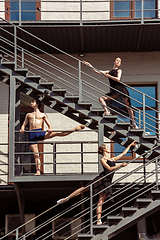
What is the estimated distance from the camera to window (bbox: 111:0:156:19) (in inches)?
568

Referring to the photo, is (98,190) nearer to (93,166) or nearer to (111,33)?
(93,166)

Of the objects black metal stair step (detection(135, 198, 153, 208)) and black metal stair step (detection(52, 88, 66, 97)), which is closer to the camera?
black metal stair step (detection(135, 198, 153, 208))

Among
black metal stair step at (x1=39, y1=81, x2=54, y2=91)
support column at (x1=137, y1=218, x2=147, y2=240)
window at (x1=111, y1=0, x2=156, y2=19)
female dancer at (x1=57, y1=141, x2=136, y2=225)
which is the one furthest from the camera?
window at (x1=111, y1=0, x2=156, y2=19)

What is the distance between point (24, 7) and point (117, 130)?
19.4ft

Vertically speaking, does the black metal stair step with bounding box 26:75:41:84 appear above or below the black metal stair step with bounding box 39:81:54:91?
above

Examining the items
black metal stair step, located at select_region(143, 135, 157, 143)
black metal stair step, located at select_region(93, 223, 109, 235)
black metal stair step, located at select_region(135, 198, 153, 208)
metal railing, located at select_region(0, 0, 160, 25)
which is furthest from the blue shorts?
metal railing, located at select_region(0, 0, 160, 25)

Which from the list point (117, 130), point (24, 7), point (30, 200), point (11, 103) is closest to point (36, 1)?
point (24, 7)

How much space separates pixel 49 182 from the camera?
462 inches

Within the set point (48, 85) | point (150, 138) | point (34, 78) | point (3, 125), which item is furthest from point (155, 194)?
point (3, 125)

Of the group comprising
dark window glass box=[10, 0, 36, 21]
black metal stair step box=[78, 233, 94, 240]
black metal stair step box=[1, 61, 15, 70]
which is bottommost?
black metal stair step box=[78, 233, 94, 240]

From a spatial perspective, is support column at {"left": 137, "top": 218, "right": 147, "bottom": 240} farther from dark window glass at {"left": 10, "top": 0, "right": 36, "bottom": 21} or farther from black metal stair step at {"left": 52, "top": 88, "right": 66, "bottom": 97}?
dark window glass at {"left": 10, "top": 0, "right": 36, "bottom": 21}

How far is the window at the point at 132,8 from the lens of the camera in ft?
47.4

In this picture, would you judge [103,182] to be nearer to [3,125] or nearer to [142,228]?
[142,228]

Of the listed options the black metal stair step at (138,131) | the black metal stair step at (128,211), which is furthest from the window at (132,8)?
the black metal stair step at (128,211)
